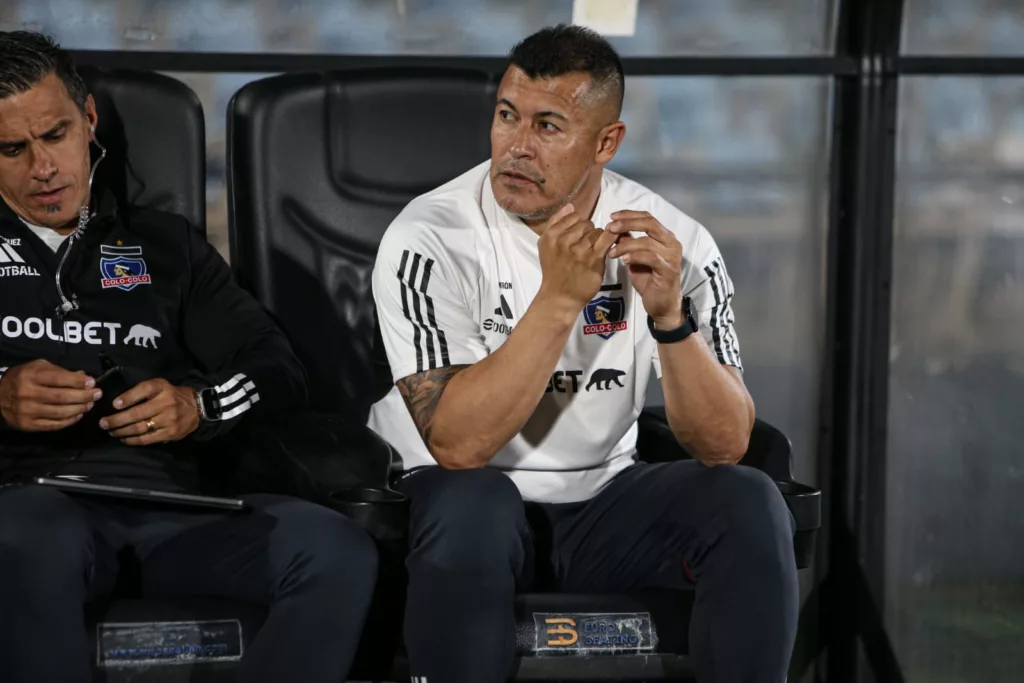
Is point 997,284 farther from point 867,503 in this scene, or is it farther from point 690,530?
point 690,530

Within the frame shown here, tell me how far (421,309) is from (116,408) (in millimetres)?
454

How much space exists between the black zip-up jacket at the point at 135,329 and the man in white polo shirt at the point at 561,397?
→ 226 mm

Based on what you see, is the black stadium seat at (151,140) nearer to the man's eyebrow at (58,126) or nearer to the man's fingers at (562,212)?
the man's eyebrow at (58,126)

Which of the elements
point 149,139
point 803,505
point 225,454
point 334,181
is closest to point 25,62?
point 149,139

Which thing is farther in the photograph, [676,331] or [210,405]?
[210,405]

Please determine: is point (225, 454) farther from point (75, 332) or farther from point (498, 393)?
point (498, 393)

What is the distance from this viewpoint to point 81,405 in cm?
174

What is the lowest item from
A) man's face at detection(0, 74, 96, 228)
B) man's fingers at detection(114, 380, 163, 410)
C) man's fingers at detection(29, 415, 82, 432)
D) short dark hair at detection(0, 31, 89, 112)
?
man's fingers at detection(29, 415, 82, 432)

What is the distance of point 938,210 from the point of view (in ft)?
8.46

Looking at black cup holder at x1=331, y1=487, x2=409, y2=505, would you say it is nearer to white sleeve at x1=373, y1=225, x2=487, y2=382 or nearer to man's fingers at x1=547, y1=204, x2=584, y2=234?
white sleeve at x1=373, y1=225, x2=487, y2=382

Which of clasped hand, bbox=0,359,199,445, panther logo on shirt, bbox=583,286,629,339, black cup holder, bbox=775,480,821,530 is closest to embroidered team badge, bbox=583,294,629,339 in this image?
panther logo on shirt, bbox=583,286,629,339

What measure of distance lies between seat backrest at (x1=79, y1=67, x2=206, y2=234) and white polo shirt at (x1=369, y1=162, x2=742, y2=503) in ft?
1.40

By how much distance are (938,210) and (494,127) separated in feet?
3.73

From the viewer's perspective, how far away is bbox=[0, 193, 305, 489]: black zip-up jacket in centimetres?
187
